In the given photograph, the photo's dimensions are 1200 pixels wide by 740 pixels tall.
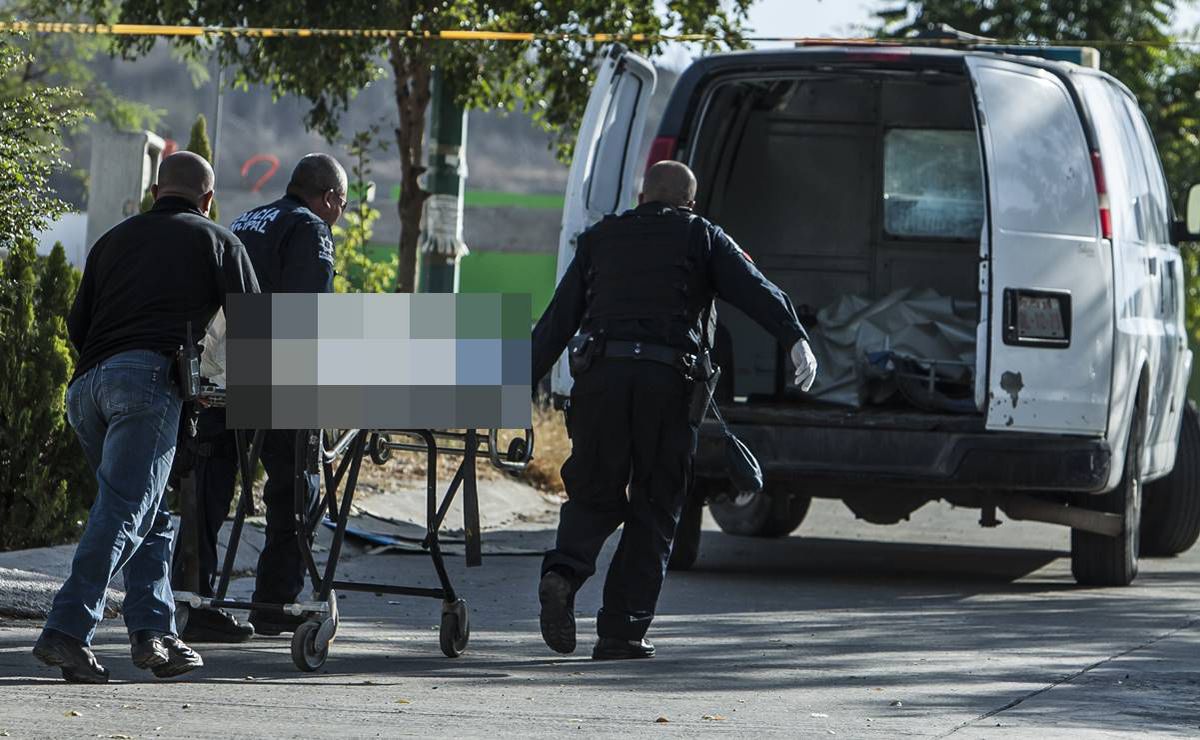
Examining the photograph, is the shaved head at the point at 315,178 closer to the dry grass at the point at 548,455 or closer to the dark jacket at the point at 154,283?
the dark jacket at the point at 154,283

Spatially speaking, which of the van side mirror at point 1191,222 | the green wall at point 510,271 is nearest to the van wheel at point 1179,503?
the van side mirror at point 1191,222

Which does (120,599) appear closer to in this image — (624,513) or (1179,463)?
(624,513)

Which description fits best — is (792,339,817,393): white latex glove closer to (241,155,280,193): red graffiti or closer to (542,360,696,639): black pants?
(542,360,696,639): black pants

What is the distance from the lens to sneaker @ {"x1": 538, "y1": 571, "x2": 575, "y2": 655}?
707cm

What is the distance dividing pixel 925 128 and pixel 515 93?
4823 mm

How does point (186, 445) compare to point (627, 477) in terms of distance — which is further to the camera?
point (627, 477)

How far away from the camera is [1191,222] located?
10742mm

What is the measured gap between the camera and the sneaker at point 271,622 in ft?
24.5

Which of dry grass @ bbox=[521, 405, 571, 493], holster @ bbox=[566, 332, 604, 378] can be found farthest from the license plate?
dry grass @ bbox=[521, 405, 571, 493]

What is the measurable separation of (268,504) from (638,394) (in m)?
1.28

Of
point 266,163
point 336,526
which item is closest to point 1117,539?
point 336,526

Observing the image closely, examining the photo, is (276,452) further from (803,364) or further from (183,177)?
(803,364)

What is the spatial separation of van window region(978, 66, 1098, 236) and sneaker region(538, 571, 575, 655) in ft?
9.36

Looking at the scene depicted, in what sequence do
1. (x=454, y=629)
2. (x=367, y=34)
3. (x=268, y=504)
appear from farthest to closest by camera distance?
(x=367, y=34) < (x=268, y=504) < (x=454, y=629)
